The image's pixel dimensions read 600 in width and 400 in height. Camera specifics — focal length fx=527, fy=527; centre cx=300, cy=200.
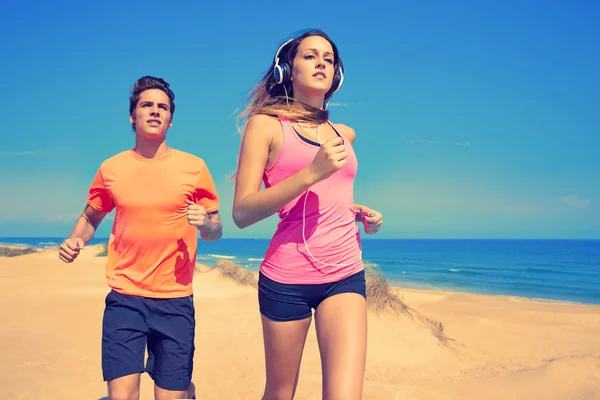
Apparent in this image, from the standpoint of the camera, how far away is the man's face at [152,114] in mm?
3508

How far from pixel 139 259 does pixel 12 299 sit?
771 centimetres

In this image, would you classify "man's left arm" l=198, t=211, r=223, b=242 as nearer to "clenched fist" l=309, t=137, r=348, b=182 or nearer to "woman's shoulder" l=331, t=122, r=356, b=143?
"woman's shoulder" l=331, t=122, r=356, b=143

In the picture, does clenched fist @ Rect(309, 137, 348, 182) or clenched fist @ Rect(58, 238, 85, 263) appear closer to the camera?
clenched fist @ Rect(309, 137, 348, 182)

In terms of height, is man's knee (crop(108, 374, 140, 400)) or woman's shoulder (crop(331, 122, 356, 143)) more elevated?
woman's shoulder (crop(331, 122, 356, 143))

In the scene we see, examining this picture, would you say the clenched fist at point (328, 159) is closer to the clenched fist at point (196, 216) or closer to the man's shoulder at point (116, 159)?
the clenched fist at point (196, 216)

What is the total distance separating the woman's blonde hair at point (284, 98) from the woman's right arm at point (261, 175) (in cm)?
14

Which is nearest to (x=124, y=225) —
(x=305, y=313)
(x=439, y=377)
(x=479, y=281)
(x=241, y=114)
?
(x=241, y=114)

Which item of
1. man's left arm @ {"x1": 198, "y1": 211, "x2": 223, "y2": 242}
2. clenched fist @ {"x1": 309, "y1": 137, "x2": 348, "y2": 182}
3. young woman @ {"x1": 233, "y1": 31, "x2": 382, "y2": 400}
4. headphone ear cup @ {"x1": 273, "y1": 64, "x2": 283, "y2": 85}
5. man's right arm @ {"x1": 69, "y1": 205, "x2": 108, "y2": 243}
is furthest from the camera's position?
man's right arm @ {"x1": 69, "y1": 205, "x2": 108, "y2": 243}

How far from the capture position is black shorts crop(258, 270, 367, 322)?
2.61 meters

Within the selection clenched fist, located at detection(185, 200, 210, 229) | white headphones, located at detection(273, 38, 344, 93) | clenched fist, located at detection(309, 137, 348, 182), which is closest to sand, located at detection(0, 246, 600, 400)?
clenched fist, located at detection(185, 200, 210, 229)

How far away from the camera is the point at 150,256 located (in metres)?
3.32

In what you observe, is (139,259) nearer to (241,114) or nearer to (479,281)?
(241,114)

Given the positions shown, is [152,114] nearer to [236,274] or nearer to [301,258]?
[301,258]

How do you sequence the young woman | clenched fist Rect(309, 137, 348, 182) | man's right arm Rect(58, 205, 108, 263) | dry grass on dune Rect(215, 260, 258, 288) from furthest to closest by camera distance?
dry grass on dune Rect(215, 260, 258, 288)
man's right arm Rect(58, 205, 108, 263)
the young woman
clenched fist Rect(309, 137, 348, 182)
